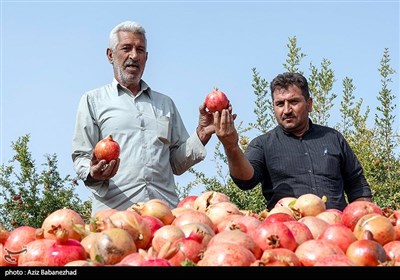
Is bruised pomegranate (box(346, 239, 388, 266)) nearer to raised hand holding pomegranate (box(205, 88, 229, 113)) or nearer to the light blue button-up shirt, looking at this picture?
raised hand holding pomegranate (box(205, 88, 229, 113))

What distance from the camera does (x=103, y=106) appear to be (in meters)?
4.91

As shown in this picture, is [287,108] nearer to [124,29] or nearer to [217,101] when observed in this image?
[217,101]

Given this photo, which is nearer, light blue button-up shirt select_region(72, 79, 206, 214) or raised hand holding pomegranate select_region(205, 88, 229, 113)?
raised hand holding pomegranate select_region(205, 88, 229, 113)

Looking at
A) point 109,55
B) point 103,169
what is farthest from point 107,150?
point 109,55

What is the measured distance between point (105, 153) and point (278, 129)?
1.34 metres

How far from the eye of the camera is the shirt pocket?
16.3 ft

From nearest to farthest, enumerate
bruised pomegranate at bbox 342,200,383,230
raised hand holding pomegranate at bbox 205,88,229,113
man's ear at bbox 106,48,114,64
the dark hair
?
bruised pomegranate at bbox 342,200,383,230 → raised hand holding pomegranate at bbox 205,88,229,113 → the dark hair → man's ear at bbox 106,48,114,64

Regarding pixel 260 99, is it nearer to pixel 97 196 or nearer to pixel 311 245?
pixel 97 196

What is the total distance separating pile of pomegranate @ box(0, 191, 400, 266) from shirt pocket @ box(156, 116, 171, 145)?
1.79m

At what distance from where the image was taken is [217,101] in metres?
4.61

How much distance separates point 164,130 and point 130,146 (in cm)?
29

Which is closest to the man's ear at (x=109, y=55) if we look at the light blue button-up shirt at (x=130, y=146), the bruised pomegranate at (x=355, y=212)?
the light blue button-up shirt at (x=130, y=146)

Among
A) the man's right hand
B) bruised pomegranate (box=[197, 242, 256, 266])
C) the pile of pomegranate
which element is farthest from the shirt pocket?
bruised pomegranate (box=[197, 242, 256, 266])

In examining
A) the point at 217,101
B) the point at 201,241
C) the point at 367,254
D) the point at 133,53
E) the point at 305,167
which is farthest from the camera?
the point at 133,53
